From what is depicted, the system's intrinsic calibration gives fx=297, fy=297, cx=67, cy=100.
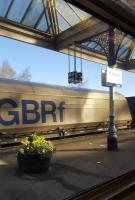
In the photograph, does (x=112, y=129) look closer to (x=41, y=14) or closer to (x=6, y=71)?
(x=41, y=14)

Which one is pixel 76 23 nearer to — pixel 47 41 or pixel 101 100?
pixel 47 41

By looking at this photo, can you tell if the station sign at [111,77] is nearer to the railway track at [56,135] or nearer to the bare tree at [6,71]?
the railway track at [56,135]

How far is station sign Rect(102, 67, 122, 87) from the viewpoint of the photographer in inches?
576

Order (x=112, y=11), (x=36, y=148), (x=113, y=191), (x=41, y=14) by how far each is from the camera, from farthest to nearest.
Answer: (x=41, y=14), (x=36, y=148), (x=113, y=191), (x=112, y=11)

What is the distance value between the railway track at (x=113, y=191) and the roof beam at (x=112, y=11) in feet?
8.92

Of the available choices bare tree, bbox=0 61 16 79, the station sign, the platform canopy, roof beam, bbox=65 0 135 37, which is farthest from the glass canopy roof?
bare tree, bbox=0 61 16 79

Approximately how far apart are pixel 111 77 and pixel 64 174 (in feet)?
20.8

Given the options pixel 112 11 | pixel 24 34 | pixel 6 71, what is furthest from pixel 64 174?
pixel 6 71

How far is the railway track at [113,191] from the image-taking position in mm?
4629

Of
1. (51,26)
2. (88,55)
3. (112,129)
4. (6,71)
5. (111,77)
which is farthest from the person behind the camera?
(6,71)

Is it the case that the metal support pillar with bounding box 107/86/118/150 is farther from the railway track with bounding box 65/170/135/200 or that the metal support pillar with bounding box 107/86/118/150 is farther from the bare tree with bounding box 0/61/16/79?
the bare tree with bounding box 0/61/16/79

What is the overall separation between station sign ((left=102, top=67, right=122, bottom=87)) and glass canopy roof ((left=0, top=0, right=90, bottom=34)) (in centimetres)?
361

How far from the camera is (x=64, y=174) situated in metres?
10.3

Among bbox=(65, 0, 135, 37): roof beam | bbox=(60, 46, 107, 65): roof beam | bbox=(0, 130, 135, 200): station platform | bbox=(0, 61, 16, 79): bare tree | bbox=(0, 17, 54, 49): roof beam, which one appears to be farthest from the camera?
bbox=(0, 61, 16, 79): bare tree
